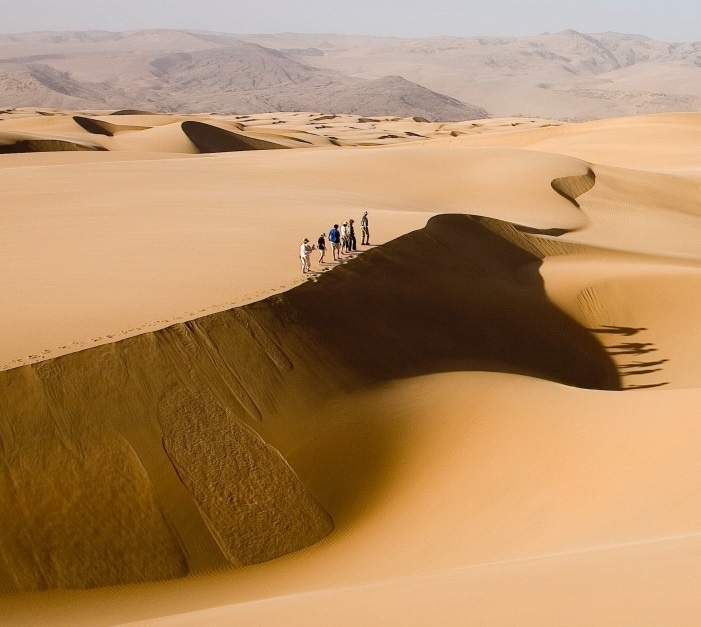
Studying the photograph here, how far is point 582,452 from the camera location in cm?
893

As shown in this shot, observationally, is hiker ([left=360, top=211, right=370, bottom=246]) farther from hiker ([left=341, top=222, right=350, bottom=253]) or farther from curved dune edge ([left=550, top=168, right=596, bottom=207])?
curved dune edge ([left=550, top=168, right=596, bottom=207])

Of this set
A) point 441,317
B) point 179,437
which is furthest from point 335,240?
point 179,437

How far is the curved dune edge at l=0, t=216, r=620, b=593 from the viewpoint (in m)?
7.61

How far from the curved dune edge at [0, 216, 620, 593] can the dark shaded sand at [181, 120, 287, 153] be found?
42884 mm

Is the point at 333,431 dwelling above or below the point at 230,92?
above

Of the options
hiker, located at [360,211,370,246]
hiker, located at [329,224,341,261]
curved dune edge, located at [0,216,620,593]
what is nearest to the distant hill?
hiker, located at [360,211,370,246]

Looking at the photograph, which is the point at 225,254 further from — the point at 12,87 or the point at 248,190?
the point at 12,87

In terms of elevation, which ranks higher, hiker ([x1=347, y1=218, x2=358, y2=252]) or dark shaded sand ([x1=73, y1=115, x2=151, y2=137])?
hiker ([x1=347, y1=218, x2=358, y2=252])

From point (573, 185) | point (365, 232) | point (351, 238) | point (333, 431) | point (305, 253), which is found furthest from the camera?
point (573, 185)

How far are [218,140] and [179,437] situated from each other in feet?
157

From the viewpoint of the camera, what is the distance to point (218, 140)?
54438 millimetres

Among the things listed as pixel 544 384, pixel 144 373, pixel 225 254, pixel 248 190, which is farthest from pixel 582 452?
pixel 248 190

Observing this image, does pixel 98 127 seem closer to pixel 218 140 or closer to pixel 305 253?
pixel 218 140

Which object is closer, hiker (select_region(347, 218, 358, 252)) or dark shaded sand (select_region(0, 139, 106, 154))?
hiker (select_region(347, 218, 358, 252))
